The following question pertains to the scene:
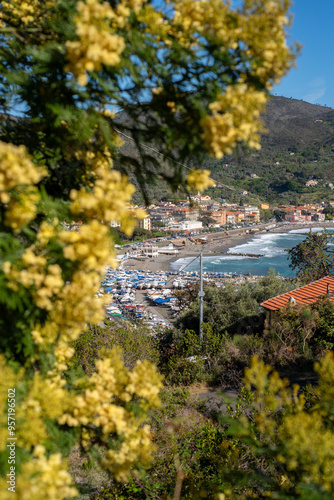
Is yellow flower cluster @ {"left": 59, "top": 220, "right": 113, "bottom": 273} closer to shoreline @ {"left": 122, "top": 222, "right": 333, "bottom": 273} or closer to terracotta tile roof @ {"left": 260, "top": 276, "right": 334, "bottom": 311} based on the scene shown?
terracotta tile roof @ {"left": 260, "top": 276, "right": 334, "bottom": 311}

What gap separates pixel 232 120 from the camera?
5.24 ft

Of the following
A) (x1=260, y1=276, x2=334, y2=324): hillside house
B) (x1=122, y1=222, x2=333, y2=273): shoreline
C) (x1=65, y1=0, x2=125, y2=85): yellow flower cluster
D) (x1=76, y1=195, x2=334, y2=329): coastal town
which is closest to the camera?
(x1=65, y1=0, x2=125, y2=85): yellow flower cluster

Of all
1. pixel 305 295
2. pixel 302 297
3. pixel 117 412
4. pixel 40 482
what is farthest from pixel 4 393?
pixel 305 295

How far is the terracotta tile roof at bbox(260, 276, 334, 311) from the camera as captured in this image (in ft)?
51.5

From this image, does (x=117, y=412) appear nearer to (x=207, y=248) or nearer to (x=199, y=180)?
(x=199, y=180)

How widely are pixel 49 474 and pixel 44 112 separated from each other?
1889mm

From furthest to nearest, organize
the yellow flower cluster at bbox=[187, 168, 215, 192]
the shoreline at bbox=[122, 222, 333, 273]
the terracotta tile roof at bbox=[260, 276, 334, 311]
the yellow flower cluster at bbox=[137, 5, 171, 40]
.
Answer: the shoreline at bbox=[122, 222, 333, 273] < the terracotta tile roof at bbox=[260, 276, 334, 311] < the yellow flower cluster at bbox=[187, 168, 215, 192] < the yellow flower cluster at bbox=[137, 5, 171, 40]

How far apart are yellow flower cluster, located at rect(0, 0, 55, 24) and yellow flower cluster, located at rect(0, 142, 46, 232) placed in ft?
3.59

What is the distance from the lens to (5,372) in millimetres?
1658

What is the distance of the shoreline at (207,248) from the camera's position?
72.1 meters

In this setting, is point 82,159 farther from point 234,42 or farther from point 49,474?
point 49,474

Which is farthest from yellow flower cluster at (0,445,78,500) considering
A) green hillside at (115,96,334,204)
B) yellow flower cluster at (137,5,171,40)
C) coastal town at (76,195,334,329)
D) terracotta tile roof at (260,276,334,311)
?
green hillside at (115,96,334,204)

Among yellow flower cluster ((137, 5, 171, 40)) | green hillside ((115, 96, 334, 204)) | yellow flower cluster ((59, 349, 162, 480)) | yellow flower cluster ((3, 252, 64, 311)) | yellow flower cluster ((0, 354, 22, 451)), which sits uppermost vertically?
green hillside ((115, 96, 334, 204))

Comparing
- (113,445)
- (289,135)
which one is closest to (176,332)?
(113,445)
